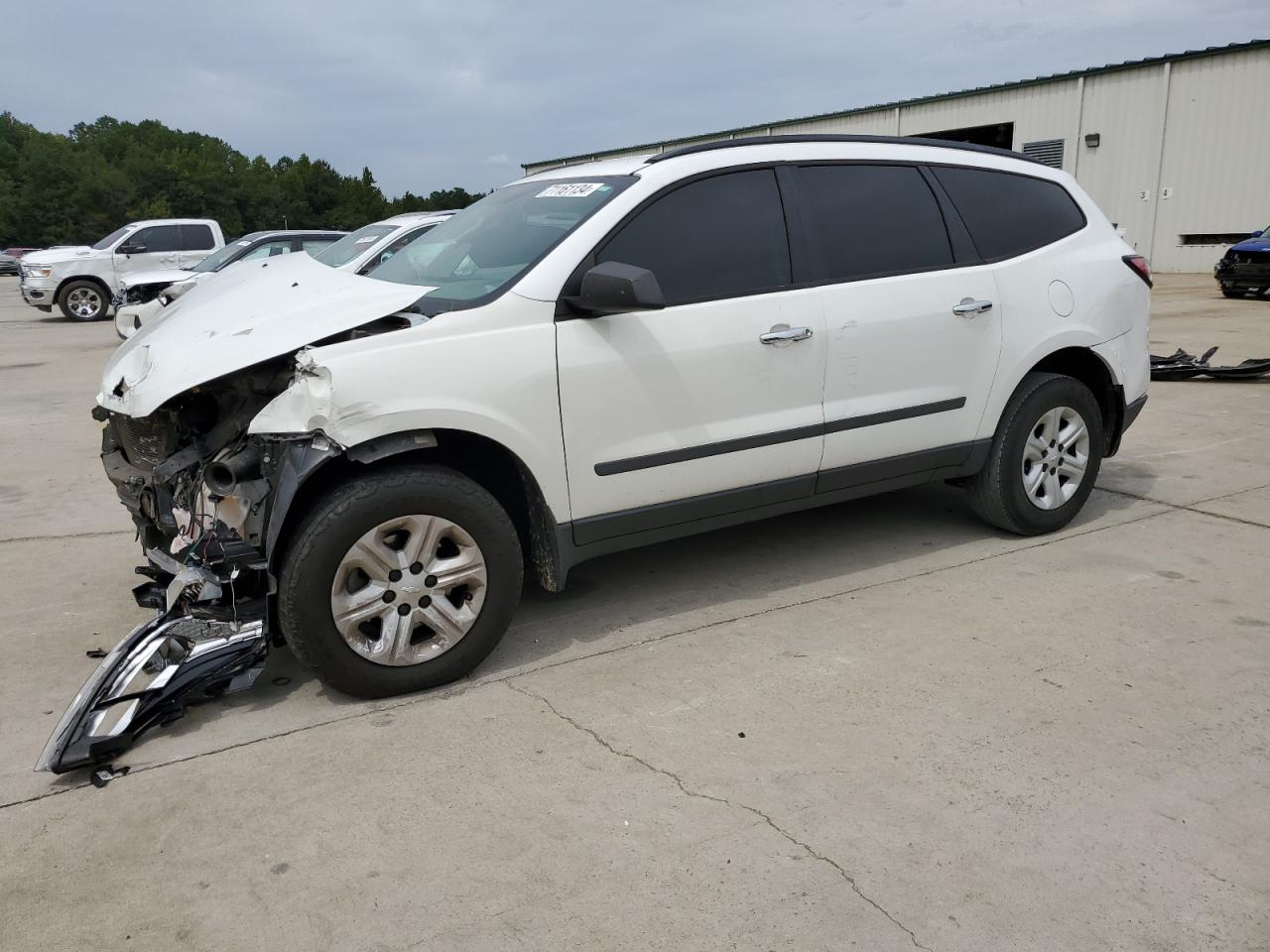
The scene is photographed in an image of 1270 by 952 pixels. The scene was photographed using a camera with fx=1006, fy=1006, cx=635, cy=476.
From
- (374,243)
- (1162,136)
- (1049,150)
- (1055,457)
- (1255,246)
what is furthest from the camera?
(1049,150)

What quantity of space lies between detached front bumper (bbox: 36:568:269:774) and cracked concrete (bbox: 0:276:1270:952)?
0.11m

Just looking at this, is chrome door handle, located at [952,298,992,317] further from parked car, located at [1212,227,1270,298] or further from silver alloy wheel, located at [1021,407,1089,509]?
parked car, located at [1212,227,1270,298]

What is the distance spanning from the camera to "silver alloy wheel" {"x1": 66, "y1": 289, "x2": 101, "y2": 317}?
64.1ft

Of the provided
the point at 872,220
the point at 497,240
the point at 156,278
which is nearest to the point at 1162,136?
the point at 156,278

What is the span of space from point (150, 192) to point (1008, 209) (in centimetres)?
8469

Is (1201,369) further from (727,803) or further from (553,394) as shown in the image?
(727,803)

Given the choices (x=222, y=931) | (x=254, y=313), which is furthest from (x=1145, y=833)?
(x=254, y=313)

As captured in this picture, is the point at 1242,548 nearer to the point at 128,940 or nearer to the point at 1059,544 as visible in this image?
the point at 1059,544

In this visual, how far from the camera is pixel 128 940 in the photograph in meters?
2.40

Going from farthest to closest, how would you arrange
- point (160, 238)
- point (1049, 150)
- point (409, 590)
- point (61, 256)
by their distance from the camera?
point (1049, 150) → point (61, 256) → point (160, 238) → point (409, 590)

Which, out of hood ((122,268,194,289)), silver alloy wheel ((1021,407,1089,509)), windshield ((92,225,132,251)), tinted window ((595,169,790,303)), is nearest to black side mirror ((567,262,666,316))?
tinted window ((595,169,790,303))

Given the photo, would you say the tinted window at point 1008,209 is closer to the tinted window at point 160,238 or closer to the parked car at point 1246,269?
the parked car at point 1246,269

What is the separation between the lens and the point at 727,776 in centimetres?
302

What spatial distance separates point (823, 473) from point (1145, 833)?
1.98m
